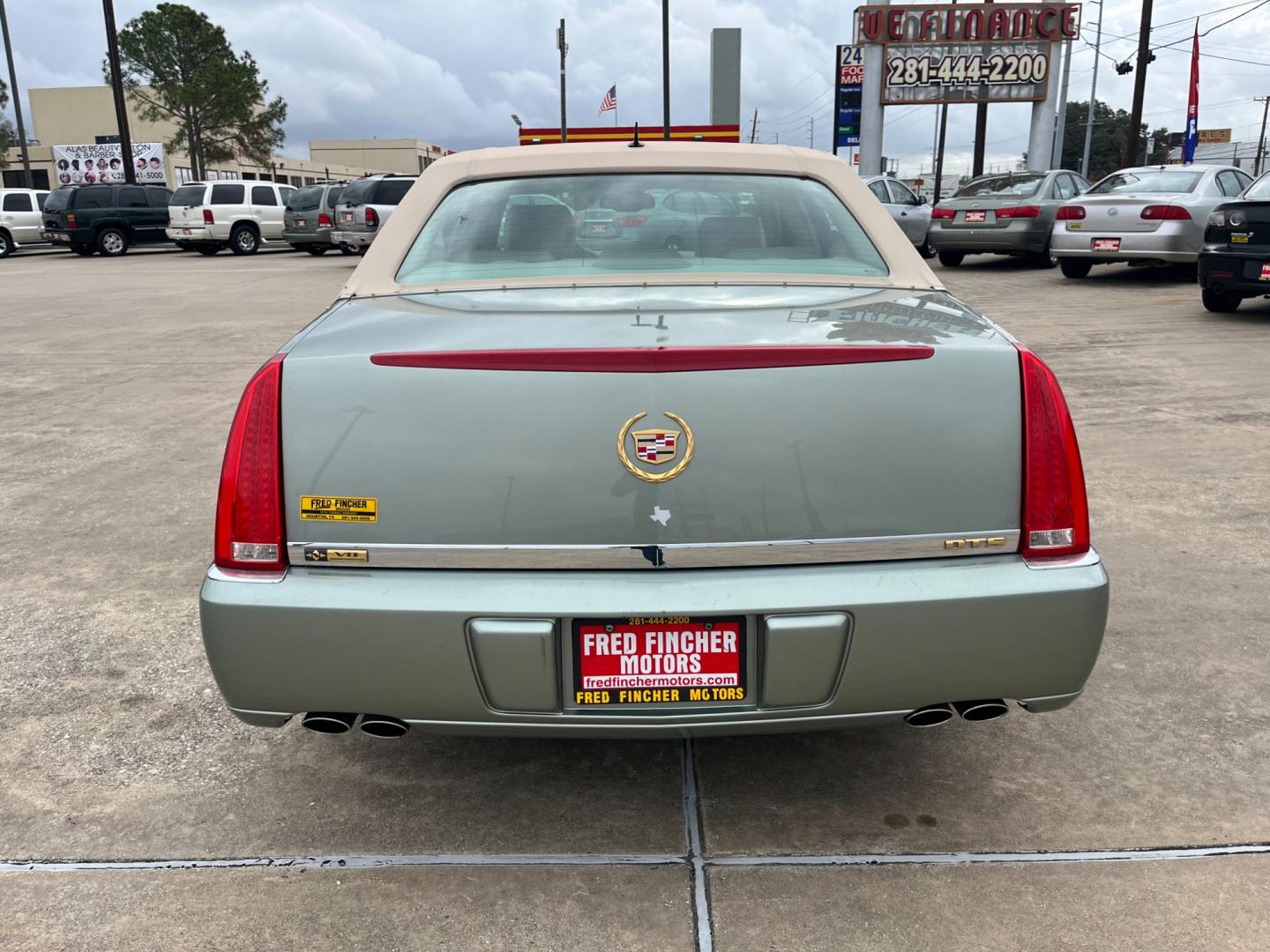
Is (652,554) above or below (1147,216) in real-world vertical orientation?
below

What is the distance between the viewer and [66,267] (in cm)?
2222

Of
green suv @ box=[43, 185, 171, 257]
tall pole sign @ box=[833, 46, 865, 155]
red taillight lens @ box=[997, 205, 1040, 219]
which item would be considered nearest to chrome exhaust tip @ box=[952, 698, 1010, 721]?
red taillight lens @ box=[997, 205, 1040, 219]

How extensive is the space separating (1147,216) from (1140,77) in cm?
2127

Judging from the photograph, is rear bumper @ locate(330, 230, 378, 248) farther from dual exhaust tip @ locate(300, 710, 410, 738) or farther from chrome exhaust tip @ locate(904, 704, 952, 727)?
chrome exhaust tip @ locate(904, 704, 952, 727)

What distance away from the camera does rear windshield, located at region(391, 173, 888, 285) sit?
310 cm

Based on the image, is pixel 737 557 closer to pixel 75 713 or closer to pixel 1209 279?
pixel 75 713

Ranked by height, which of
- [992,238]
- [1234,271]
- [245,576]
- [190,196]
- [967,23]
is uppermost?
[967,23]

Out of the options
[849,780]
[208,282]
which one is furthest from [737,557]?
[208,282]

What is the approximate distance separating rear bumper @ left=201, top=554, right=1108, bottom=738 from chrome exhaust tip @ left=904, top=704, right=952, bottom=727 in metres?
0.03

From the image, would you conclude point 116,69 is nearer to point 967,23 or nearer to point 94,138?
point 967,23

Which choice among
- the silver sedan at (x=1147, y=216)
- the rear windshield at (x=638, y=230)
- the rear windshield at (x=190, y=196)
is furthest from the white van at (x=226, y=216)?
the rear windshield at (x=638, y=230)

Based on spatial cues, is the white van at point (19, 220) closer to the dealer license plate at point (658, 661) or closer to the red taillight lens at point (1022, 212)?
the red taillight lens at point (1022, 212)

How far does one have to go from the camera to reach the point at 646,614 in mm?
2121

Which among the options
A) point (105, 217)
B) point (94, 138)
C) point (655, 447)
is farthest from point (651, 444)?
point (94, 138)
